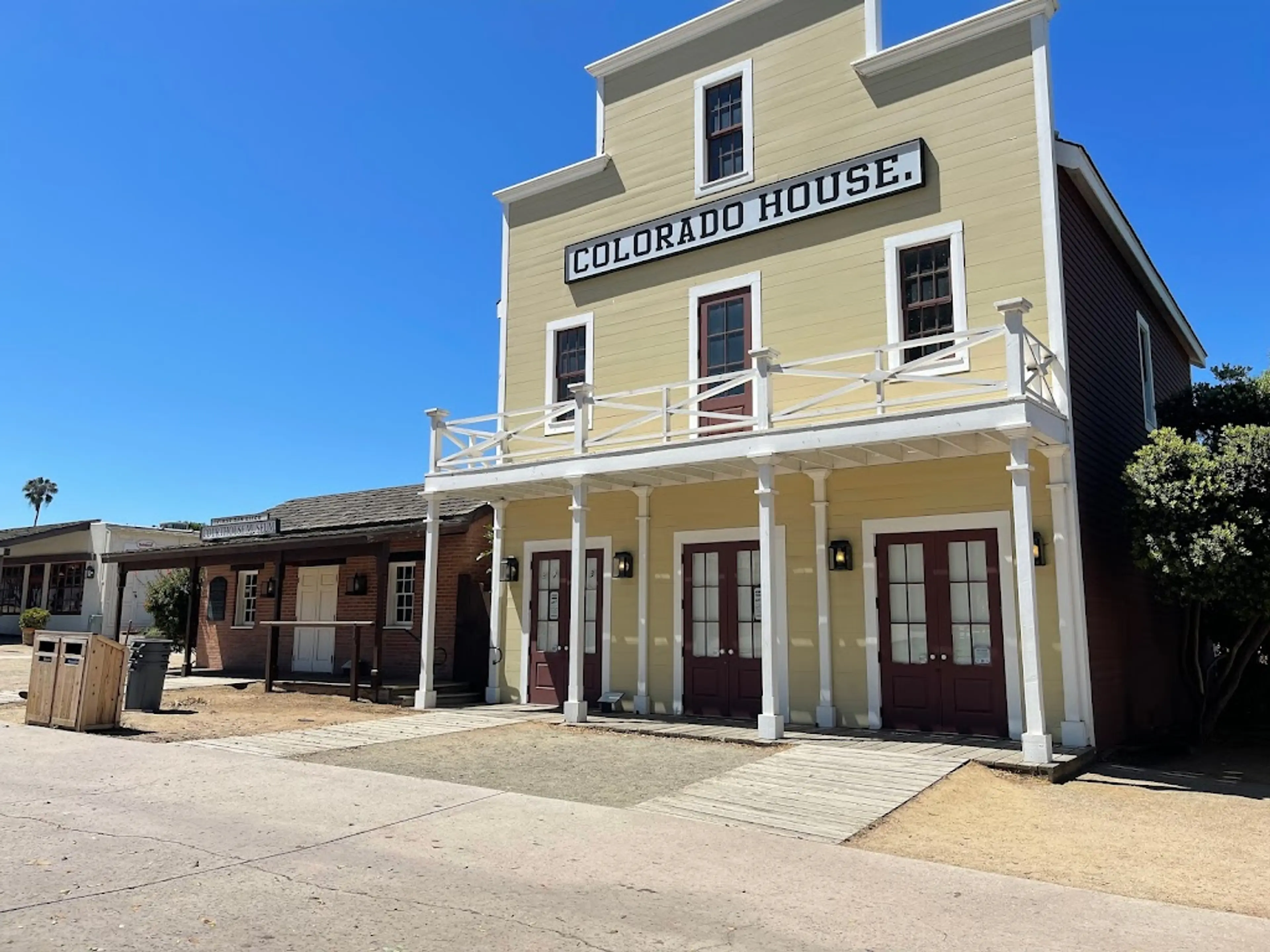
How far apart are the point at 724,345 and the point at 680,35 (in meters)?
4.84

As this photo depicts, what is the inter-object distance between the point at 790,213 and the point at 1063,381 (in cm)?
420

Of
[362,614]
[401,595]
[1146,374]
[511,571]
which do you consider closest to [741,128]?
[1146,374]

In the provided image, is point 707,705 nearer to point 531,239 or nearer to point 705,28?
point 531,239

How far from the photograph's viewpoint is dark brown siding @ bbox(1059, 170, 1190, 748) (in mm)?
10523

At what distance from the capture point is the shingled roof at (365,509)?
695 inches

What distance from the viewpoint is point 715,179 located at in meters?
13.4

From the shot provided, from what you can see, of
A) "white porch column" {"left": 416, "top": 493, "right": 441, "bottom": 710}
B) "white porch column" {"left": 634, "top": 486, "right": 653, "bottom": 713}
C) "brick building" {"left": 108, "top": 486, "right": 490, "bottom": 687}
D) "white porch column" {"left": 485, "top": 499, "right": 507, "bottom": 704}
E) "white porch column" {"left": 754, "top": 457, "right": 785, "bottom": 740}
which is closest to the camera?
"white porch column" {"left": 754, "top": 457, "right": 785, "bottom": 740}

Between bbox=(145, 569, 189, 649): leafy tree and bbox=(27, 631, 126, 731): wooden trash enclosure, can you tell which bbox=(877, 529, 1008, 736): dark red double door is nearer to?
bbox=(27, 631, 126, 731): wooden trash enclosure

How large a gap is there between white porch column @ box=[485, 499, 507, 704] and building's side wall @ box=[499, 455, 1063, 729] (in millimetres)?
107

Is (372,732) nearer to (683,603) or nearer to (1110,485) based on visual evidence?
(683,603)

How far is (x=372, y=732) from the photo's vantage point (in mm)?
11344

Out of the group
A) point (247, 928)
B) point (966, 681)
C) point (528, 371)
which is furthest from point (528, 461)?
point (247, 928)

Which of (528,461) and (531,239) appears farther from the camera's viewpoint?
(531,239)

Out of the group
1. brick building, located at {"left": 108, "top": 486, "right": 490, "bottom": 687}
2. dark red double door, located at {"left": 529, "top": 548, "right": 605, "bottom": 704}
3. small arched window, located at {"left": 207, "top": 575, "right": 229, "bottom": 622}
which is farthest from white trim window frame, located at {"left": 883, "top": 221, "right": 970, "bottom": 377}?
small arched window, located at {"left": 207, "top": 575, "right": 229, "bottom": 622}
